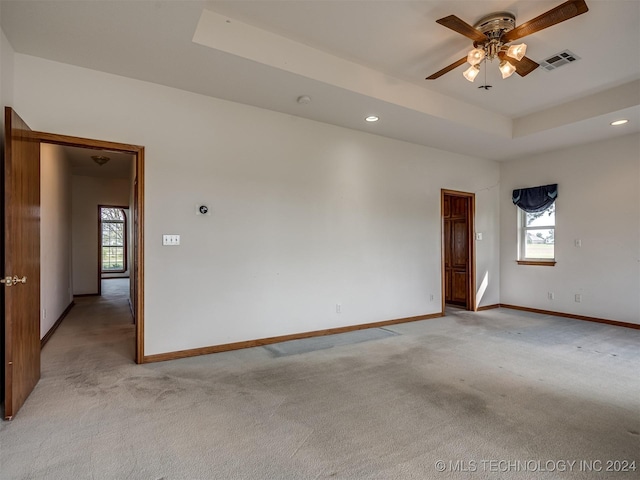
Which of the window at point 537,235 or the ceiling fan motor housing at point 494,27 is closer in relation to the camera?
the ceiling fan motor housing at point 494,27

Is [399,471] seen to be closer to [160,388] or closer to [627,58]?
[160,388]

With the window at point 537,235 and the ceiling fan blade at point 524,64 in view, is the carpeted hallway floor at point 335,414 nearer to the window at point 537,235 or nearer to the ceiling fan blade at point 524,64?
the window at point 537,235

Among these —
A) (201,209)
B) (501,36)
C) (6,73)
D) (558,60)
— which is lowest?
(201,209)

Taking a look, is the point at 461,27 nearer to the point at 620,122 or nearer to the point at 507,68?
the point at 507,68

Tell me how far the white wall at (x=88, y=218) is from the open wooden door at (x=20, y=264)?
19.8 ft

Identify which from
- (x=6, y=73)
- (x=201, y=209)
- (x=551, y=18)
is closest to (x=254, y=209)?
(x=201, y=209)

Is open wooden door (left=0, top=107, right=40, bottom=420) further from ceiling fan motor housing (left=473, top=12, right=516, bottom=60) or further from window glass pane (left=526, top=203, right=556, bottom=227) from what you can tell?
window glass pane (left=526, top=203, right=556, bottom=227)

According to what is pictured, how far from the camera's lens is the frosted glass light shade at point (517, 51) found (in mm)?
2814

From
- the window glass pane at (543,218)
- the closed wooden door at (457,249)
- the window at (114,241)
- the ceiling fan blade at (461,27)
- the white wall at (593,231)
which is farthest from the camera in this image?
the window at (114,241)

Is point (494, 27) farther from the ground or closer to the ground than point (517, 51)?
farther from the ground

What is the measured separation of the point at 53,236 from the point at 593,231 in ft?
26.1

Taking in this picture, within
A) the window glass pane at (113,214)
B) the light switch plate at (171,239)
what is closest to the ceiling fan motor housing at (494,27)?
the light switch plate at (171,239)

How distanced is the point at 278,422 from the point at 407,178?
409 centimetres

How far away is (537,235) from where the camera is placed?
6133 mm
